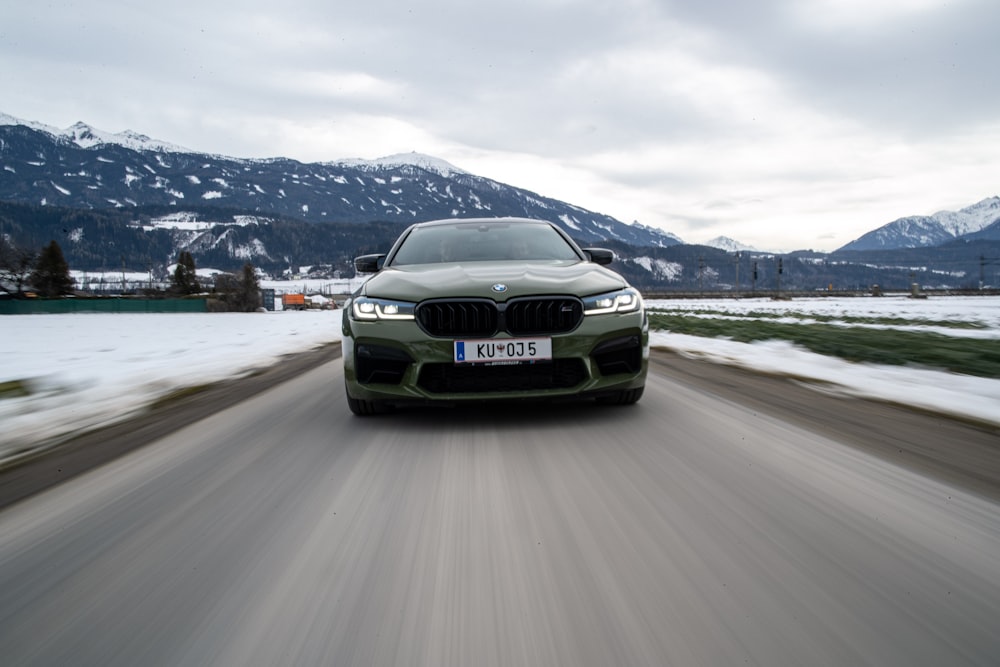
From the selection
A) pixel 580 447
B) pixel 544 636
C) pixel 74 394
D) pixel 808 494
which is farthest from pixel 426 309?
pixel 74 394

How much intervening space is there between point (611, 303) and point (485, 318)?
29.8 inches

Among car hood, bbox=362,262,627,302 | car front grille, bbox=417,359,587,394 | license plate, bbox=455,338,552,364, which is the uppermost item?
car hood, bbox=362,262,627,302

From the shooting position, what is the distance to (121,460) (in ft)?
9.64

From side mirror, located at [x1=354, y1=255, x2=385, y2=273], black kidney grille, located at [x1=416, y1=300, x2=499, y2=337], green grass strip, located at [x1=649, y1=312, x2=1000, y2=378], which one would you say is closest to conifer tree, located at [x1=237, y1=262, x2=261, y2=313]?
green grass strip, located at [x1=649, y1=312, x2=1000, y2=378]

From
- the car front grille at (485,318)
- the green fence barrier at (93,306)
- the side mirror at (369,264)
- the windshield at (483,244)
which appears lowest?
the green fence barrier at (93,306)

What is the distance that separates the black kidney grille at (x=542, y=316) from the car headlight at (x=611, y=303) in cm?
7

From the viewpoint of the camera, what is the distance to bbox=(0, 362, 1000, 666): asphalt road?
1.29m

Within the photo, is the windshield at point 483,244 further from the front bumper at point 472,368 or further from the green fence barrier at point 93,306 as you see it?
A: the green fence barrier at point 93,306

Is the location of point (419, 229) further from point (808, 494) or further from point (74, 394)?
point (808, 494)

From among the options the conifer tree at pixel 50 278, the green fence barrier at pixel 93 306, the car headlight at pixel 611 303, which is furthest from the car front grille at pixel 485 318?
the conifer tree at pixel 50 278

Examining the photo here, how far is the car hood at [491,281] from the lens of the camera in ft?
11.3

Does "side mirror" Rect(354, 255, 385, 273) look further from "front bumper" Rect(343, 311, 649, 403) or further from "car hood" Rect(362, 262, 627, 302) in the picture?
"front bumper" Rect(343, 311, 649, 403)

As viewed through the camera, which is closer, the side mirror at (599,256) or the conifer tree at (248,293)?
the side mirror at (599,256)

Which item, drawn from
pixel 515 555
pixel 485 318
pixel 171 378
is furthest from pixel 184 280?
pixel 515 555
